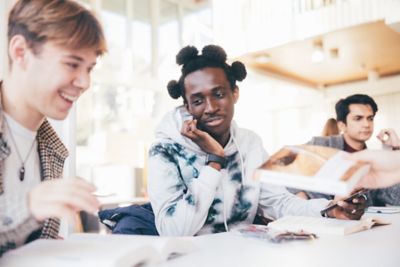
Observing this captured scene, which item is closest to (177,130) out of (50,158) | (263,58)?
(50,158)

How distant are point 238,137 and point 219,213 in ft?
1.16

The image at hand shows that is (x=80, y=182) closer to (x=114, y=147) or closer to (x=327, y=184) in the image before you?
(x=327, y=184)

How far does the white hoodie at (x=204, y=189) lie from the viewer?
4.75ft

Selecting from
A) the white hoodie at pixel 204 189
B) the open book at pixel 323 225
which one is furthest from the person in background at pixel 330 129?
the open book at pixel 323 225

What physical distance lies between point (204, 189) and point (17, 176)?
0.63m

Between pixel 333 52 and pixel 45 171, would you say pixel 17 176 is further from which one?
pixel 333 52

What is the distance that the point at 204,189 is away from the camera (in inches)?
57.1

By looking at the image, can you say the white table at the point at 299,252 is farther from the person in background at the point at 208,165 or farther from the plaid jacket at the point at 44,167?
Result: the plaid jacket at the point at 44,167

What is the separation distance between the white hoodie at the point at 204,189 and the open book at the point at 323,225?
217 millimetres

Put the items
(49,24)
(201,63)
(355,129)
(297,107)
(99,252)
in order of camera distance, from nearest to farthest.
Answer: (99,252), (49,24), (201,63), (355,129), (297,107)

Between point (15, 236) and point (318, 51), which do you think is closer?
point (15, 236)

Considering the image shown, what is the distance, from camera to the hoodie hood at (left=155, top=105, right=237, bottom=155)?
1.61 meters

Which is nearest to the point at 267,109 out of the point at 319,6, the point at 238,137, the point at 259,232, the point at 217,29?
the point at 217,29

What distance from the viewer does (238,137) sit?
177 centimetres
